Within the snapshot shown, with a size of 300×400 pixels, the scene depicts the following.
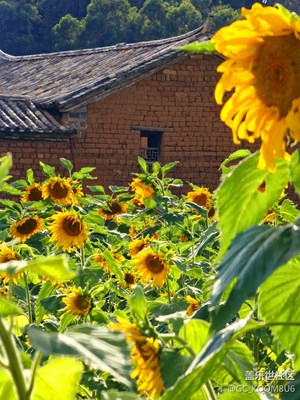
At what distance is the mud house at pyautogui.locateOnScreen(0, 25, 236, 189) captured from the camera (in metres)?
16.3

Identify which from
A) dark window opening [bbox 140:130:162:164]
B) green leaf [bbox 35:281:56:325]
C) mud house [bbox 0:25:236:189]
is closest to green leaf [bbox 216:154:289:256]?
green leaf [bbox 35:281:56:325]

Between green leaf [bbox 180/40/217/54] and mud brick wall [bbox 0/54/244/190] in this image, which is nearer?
green leaf [bbox 180/40/217/54]

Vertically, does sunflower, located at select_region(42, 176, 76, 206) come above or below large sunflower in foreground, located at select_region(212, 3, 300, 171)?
below

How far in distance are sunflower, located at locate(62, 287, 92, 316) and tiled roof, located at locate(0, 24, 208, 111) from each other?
13016 millimetres

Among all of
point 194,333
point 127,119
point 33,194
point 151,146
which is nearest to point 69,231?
point 33,194

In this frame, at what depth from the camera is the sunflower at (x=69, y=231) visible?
3.75 meters

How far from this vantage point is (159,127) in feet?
57.8

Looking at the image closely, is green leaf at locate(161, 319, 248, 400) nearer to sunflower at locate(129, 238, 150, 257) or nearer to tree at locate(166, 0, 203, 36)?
sunflower at locate(129, 238, 150, 257)

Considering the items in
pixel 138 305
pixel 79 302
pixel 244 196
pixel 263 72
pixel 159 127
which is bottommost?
pixel 159 127

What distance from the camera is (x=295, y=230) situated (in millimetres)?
1026

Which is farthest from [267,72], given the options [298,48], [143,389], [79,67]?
[79,67]

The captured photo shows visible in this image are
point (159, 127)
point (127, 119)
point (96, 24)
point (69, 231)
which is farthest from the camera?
point (96, 24)

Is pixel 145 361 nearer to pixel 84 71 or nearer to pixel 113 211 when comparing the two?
pixel 113 211

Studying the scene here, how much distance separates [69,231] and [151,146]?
1422cm
